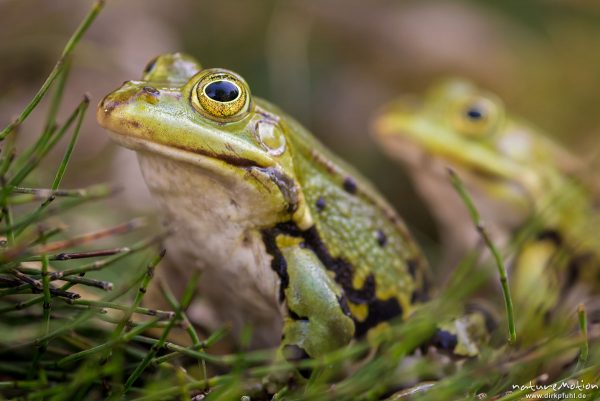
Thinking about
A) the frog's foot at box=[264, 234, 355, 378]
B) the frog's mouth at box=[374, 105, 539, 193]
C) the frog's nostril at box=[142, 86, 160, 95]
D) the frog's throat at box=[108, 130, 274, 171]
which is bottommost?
the frog's foot at box=[264, 234, 355, 378]

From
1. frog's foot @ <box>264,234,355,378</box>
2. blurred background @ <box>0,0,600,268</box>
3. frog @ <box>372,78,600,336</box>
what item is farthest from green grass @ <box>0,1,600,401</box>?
blurred background @ <box>0,0,600,268</box>

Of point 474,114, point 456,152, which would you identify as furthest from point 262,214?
point 474,114

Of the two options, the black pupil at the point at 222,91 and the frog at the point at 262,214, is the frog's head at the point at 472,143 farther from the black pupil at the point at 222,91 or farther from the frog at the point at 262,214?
the black pupil at the point at 222,91

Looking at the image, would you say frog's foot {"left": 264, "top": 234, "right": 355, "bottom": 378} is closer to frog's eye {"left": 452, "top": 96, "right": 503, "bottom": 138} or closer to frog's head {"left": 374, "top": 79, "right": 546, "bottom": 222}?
frog's head {"left": 374, "top": 79, "right": 546, "bottom": 222}

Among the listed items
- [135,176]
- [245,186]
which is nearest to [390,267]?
[245,186]

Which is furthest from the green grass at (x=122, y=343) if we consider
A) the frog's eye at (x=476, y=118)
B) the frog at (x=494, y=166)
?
the frog's eye at (x=476, y=118)

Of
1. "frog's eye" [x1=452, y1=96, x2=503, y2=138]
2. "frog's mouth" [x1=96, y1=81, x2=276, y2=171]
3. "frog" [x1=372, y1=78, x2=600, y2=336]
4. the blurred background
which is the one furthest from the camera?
the blurred background

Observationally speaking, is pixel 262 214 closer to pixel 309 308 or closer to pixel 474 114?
pixel 309 308
